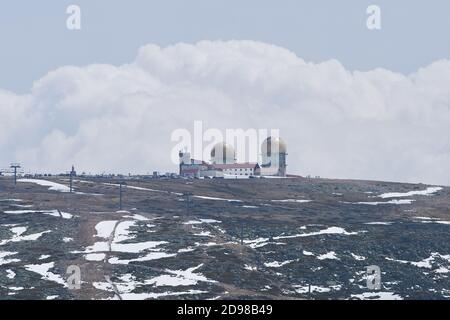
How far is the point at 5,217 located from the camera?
5778 inches

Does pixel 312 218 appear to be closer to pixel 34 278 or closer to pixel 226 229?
pixel 226 229

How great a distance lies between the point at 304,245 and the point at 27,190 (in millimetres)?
80488

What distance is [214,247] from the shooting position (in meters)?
124

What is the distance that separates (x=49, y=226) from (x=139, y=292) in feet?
149

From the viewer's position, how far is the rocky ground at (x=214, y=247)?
103 meters

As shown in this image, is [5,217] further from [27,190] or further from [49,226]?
[27,190]

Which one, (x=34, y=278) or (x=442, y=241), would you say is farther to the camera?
(x=442, y=241)

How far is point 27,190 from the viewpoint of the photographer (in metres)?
186

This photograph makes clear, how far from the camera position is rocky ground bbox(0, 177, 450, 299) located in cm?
10288

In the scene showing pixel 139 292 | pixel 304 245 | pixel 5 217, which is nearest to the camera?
pixel 139 292
